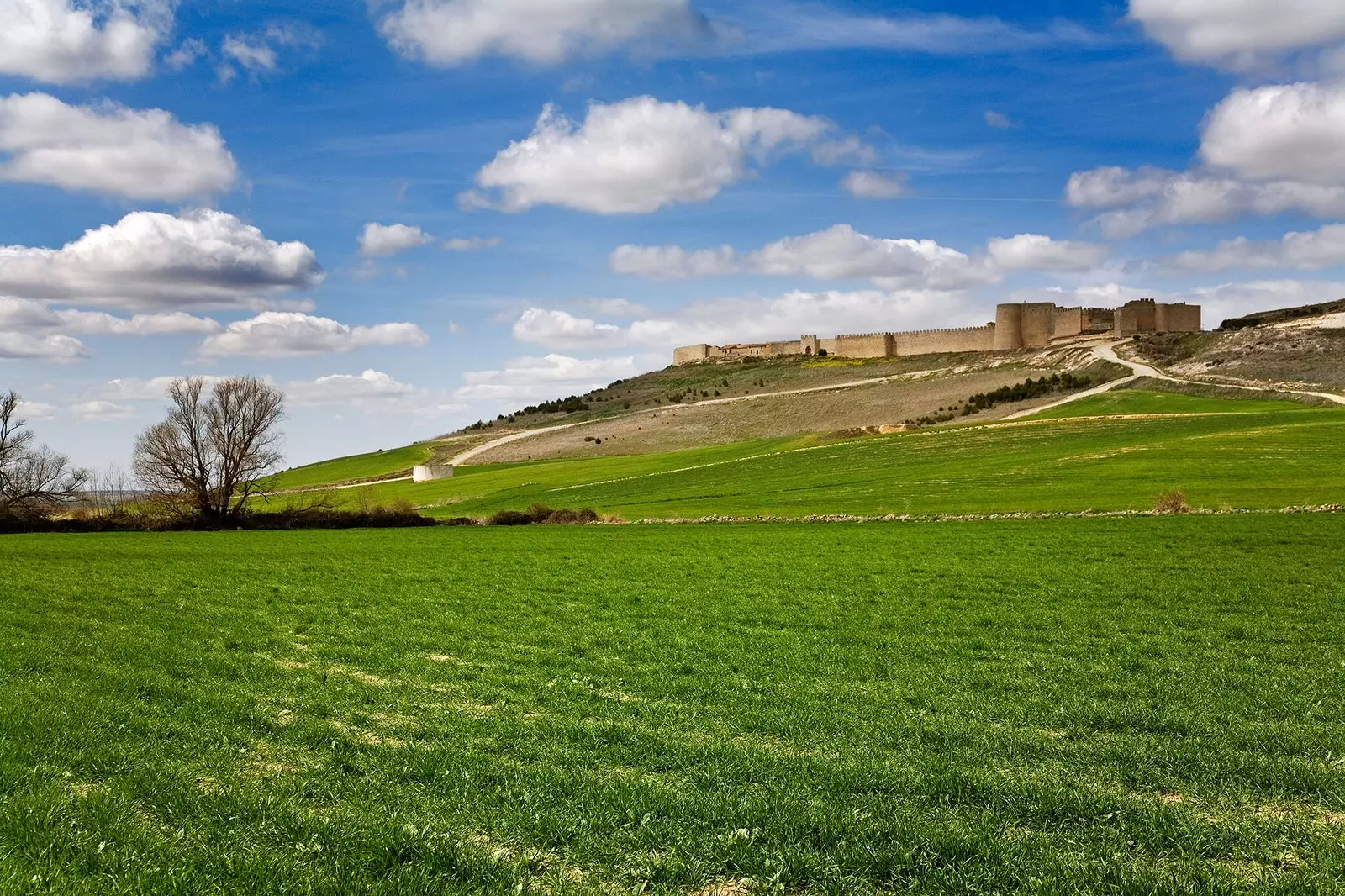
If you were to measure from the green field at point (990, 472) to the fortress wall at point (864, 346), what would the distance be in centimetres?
8256

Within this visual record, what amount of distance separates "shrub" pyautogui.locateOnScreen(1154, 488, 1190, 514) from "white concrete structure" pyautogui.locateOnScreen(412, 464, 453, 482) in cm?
6629

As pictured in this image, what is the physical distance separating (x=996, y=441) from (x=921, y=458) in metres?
5.99

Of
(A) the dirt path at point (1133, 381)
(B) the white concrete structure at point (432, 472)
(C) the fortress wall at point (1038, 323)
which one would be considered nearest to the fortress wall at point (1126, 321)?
(C) the fortress wall at point (1038, 323)

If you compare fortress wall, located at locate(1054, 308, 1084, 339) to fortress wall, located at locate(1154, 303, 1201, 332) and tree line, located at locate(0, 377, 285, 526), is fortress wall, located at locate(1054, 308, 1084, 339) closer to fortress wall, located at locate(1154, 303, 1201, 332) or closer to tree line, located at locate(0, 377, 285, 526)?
fortress wall, located at locate(1154, 303, 1201, 332)

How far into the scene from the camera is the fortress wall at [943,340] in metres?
150

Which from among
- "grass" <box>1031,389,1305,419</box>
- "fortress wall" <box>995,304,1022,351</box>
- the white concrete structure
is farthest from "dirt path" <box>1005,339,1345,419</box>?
the white concrete structure

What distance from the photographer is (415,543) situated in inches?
1631

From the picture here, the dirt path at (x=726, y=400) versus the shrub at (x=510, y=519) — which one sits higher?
the dirt path at (x=726, y=400)

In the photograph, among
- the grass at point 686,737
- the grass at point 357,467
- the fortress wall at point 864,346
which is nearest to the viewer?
the grass at point 686,737

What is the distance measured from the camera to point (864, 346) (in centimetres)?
16600

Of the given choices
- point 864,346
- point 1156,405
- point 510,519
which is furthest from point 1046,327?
point 510,519

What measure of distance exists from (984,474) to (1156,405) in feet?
98.4

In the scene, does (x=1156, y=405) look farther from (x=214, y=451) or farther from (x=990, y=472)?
(x=214, y=451)

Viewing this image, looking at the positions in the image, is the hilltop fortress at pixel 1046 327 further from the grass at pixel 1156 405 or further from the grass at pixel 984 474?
the grass at pixel 984 474
